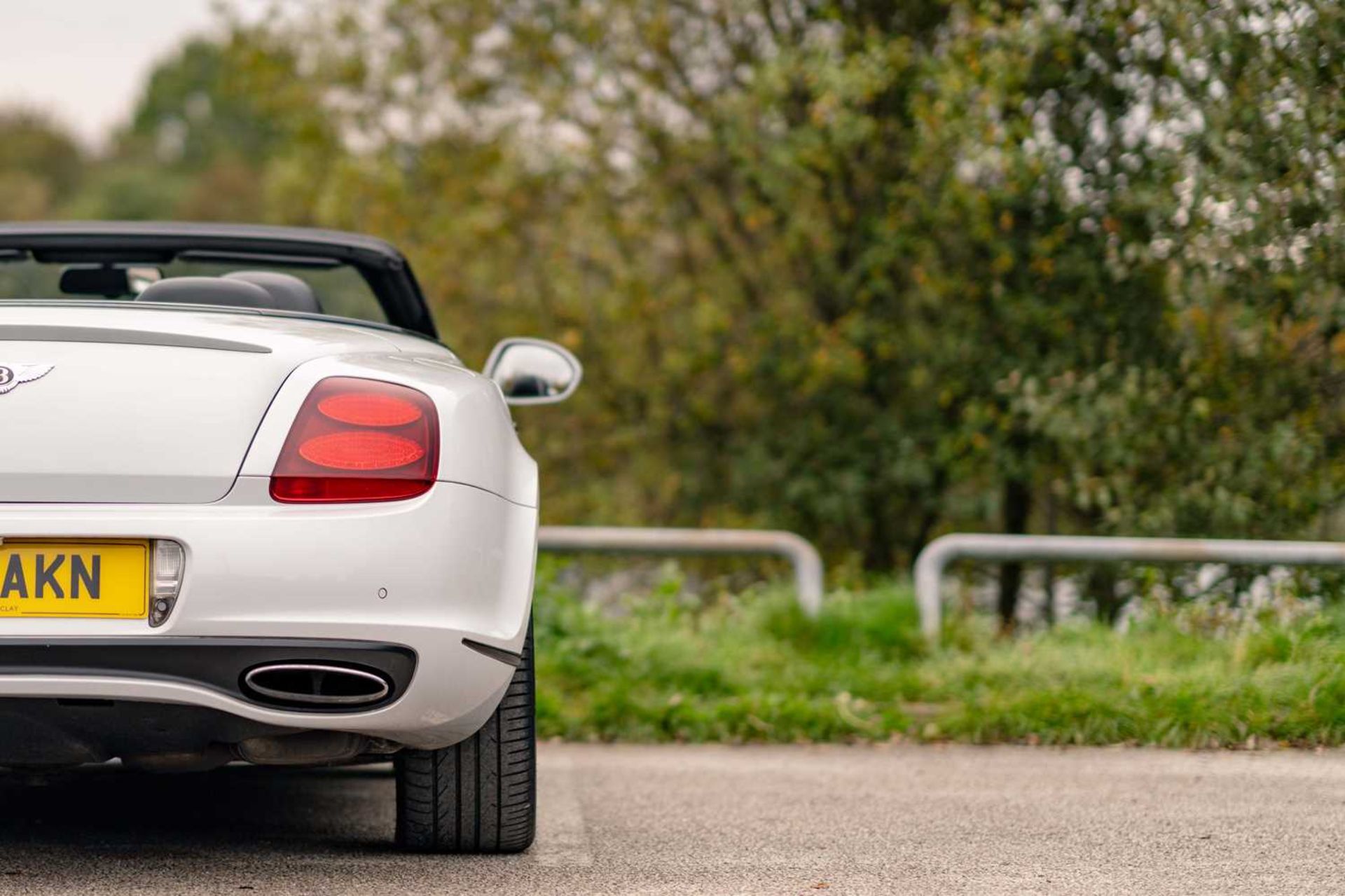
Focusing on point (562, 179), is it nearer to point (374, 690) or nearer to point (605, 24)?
point (605, 24)

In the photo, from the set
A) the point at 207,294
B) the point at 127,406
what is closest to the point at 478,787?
the point at 127,406

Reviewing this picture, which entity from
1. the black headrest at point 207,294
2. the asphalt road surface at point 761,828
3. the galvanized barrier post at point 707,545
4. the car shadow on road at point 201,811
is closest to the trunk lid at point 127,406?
the black headrest at point 207,294

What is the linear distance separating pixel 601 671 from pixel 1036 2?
4241 millimetres

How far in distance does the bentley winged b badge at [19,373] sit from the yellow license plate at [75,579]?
31 cm

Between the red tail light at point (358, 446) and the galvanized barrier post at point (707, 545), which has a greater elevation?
the red tail light at point (358, 446)

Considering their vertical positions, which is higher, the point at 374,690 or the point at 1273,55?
the point at 1273,55

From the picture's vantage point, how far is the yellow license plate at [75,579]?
290 centimetres

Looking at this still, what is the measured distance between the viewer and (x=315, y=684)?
2994 millimetres

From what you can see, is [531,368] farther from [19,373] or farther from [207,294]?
[19,373]

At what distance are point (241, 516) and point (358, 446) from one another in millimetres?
260

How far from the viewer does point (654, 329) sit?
1170 cm

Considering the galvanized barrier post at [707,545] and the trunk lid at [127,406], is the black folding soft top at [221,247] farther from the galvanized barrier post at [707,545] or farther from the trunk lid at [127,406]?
the galvanized barrier post at [707,545]

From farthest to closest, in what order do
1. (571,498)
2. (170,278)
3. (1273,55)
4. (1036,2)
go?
1. (571,498)
2. (1036,2)
3. (1273,55)
4. (170,278)

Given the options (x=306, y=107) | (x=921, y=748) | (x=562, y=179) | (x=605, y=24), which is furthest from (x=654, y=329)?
(x=921, y=748)
